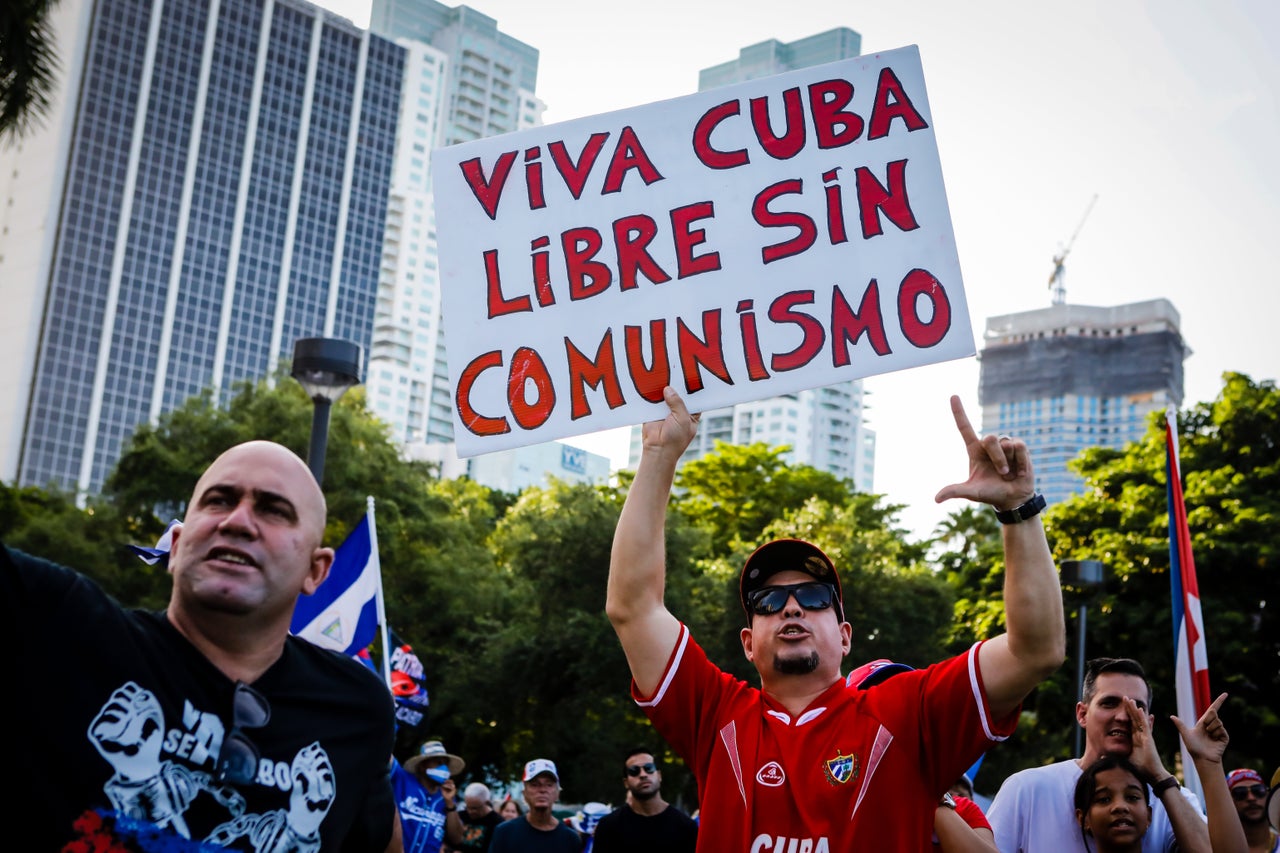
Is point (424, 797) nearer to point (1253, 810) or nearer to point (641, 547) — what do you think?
point (1253, 810)

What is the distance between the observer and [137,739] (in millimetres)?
2453

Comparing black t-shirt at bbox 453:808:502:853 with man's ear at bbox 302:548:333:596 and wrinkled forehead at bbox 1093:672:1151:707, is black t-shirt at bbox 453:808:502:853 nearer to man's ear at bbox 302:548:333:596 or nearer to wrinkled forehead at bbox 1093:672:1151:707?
wrinkled forehead at bbox 1093:672:1151:707

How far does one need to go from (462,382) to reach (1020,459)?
183 cm

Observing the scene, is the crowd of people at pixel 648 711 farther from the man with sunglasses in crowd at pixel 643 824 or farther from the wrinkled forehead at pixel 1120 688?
the man with sunglasses in crowd at pixel 643 824

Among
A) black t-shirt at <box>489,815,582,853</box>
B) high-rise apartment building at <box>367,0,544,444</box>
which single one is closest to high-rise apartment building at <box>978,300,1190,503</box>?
high-rise apartment building at <box>367,0,544,444</box>

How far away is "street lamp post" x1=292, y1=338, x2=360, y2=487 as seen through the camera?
9.98m

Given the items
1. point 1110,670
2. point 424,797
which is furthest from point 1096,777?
point 424,797

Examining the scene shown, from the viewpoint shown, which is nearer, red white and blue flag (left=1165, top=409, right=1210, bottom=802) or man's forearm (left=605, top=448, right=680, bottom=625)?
man's forearm (left=605, top=448, right=680, bottom=625)

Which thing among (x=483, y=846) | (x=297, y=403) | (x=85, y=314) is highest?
(x=85, y=314)

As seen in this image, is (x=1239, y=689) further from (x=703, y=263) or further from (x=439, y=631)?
(x=703, y=263)

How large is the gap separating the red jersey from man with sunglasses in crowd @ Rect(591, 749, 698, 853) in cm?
432

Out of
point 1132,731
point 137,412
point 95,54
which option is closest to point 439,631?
point 1132,731

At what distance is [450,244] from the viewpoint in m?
4.38

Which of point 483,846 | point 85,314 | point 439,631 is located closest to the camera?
point 483,846
